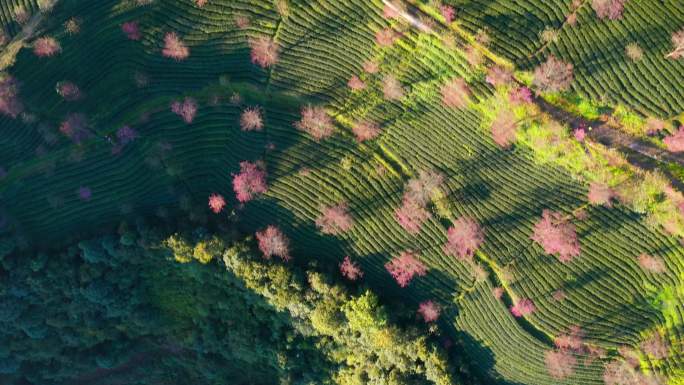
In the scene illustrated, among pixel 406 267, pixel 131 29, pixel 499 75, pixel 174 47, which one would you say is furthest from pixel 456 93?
pixel 131 29

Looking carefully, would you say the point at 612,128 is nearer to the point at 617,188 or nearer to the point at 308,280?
the point at 617,188

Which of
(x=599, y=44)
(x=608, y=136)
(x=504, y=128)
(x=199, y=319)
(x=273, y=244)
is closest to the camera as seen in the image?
(x=599, y=44)

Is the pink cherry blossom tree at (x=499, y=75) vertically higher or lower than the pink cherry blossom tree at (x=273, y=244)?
higher

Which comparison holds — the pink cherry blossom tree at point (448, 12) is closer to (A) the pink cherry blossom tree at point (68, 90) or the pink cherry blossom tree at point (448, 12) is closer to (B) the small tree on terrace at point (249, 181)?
(B) the small tree on terrace at point (249, 181)

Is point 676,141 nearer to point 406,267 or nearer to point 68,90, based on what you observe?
point 406,267

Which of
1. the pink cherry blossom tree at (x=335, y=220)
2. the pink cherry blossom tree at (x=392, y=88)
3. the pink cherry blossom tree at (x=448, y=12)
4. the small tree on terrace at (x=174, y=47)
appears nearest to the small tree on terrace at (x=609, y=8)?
the pink cherry blossom tree at (x=448, y=12)

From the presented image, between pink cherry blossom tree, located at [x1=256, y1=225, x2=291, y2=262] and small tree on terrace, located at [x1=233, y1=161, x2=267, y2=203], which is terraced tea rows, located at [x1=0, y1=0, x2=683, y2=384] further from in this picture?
pink cherry blossom tree, located at [x1=256, y1=225, x2=291, y2=262]

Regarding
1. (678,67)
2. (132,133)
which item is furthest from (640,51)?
(132,133)

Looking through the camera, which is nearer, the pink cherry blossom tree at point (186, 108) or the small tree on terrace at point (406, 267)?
the pink cherry blossom tree at point (186, 108)
